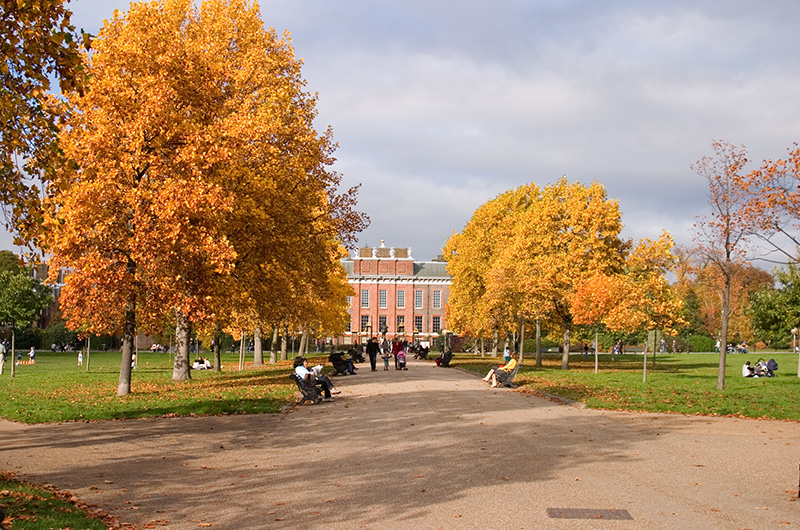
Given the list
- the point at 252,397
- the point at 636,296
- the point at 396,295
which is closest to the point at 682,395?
the point at 636,296

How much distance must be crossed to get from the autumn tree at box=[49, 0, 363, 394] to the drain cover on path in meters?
13.1

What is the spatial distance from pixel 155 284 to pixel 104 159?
356 cm

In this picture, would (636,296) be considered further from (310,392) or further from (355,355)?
(355,355)

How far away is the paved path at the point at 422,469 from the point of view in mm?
7863

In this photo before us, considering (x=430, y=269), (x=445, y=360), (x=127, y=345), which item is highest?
(x=430, y=269)

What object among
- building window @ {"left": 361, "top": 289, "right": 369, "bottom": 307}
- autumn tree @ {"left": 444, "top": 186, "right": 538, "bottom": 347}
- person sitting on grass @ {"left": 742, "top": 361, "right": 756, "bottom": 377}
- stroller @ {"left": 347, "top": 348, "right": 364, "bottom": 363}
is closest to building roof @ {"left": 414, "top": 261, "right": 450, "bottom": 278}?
building window @ {"left": 361, "top": 289, "right": 369, "bottom": 307}

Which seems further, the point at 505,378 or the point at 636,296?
the point at 636,296

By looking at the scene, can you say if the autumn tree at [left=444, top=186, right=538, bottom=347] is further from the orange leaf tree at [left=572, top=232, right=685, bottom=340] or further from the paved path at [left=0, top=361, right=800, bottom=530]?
the paved path at [left=0, top=361, right=800, bottom=530]

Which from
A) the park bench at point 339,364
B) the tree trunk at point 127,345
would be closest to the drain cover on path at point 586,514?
the tree trunk at point 127,345

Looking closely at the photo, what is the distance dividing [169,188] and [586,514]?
1413 cm

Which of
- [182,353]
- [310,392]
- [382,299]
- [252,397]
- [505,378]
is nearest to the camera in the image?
[310,392]

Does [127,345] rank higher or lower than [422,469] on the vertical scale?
higher

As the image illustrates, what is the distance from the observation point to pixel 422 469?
34.3ft

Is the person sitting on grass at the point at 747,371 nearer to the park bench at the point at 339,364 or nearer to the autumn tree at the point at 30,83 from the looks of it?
the park bench at the point at 339,364
